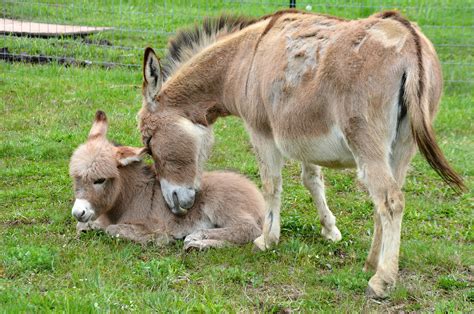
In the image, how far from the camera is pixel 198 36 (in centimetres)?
646

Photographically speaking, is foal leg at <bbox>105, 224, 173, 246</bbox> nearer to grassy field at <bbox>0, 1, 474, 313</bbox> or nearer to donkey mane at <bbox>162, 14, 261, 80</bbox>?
grassy field at <bbox>0, 1, 474, 313</bbox>

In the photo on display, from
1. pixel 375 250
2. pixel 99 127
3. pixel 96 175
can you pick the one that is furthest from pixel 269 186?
pixel 99 127

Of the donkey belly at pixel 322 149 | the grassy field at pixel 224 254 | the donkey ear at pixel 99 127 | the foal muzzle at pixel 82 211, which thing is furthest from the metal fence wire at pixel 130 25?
the donkey belly at pixel 322 149

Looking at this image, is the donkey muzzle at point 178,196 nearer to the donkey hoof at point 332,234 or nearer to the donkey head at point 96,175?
the donkey head at point 96,175

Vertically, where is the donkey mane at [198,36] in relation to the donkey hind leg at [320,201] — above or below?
above

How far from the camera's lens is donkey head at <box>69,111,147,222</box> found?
234 inches

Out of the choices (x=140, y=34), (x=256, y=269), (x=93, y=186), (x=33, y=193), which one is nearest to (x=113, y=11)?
(x=140, y=34)

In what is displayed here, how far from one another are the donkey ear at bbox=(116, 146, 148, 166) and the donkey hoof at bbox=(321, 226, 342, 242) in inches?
65.3

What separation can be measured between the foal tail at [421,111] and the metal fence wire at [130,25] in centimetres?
667

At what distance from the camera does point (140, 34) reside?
12.4 meters

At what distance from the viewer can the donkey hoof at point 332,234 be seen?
20.2ft

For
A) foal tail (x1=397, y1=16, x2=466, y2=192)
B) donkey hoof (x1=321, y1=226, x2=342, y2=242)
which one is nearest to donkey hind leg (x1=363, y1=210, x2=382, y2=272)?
foal tail (x1=397, y1=16, x2=466, y2=192)

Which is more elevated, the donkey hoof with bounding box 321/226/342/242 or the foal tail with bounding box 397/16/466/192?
the foal tail with bounding box 397/16/466/192

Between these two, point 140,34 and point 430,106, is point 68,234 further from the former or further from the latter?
point 140,34
